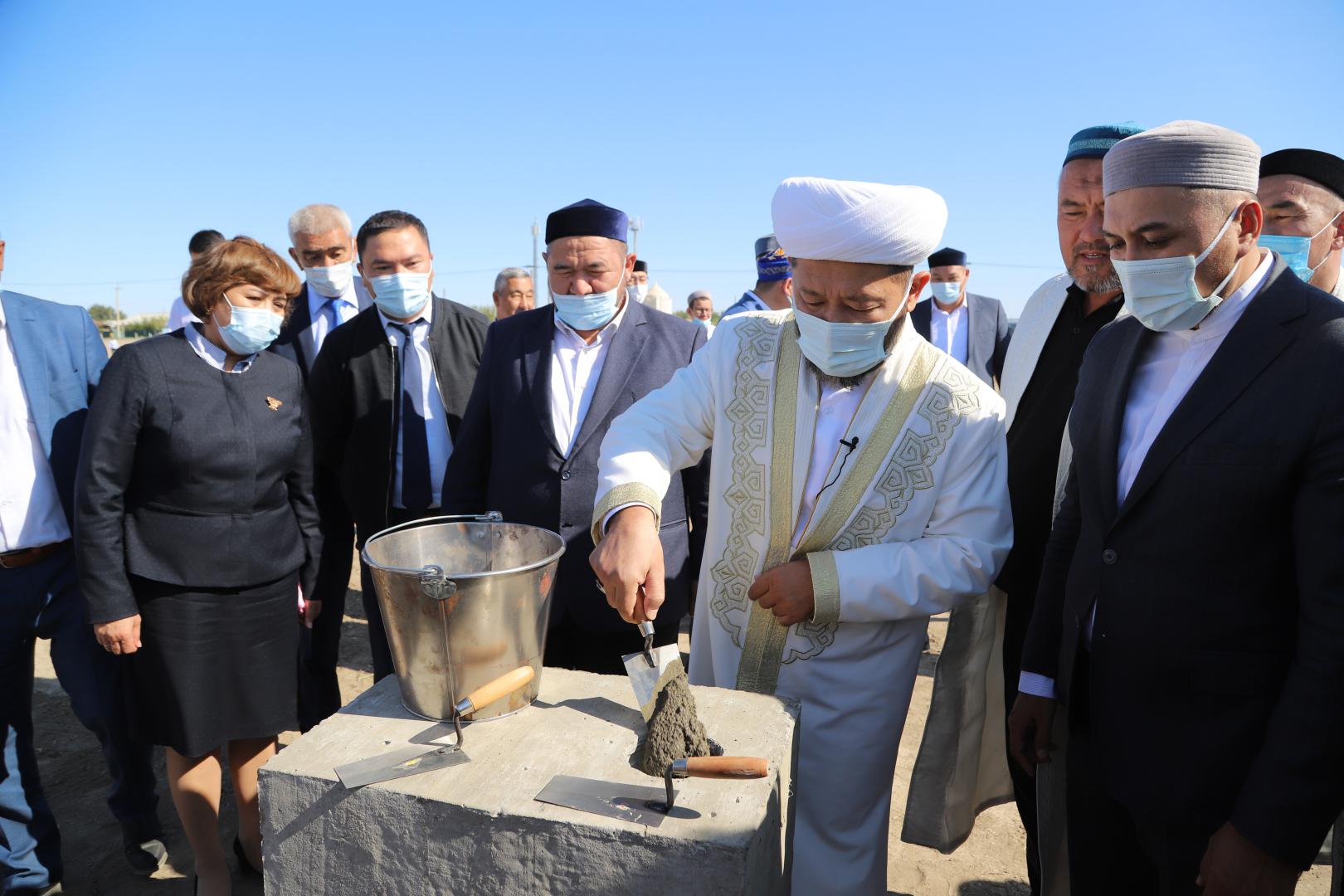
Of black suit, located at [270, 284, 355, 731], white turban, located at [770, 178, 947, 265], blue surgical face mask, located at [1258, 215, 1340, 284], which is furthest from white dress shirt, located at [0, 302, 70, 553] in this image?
blue surgical face mask, located at [1258, 215, 1340, 284]

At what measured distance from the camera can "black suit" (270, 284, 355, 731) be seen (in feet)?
13.3

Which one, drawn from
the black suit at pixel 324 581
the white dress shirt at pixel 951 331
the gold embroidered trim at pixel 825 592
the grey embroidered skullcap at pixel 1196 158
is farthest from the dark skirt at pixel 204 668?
the white dress shirt at pixel 951 331

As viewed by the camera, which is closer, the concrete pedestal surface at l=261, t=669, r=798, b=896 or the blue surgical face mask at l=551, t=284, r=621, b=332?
the concrete pedestal surface at l=261, t=669, r=798, b=896

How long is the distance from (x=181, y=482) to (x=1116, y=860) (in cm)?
308

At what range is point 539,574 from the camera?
170 cm

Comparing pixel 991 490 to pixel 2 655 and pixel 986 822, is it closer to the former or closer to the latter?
pixel 986 822

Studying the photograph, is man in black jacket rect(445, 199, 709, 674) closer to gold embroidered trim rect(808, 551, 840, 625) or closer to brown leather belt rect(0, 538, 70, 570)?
gold embroidered trim rect(808, 551, 840, 625)

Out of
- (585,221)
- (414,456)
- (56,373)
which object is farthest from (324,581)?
(585,221)

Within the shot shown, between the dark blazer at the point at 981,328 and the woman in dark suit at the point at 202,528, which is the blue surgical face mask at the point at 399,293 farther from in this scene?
the dark blazer at the point at 981,328

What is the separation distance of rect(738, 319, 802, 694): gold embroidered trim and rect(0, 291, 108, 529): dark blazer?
265cm

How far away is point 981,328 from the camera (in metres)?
6.88

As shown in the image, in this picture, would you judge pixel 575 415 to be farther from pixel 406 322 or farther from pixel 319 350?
pixel 319 350

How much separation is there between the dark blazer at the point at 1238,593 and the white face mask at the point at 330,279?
4077 mm

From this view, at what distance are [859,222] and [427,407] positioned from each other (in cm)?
239
